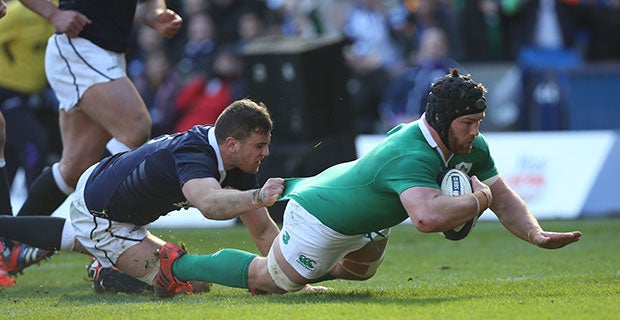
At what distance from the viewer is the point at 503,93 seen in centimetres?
1417

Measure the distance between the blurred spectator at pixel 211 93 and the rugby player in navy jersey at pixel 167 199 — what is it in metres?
6.77

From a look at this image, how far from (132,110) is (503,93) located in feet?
24.4

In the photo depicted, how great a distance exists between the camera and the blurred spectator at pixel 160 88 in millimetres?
14352

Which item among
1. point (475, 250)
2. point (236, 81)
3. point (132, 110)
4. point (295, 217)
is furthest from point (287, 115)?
point (295, 217)

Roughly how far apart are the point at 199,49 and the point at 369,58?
2147mm

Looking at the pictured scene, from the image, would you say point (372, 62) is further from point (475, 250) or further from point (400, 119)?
point (475, 250)

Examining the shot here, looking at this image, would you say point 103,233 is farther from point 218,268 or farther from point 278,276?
point 278,276

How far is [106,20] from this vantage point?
25.9 ft

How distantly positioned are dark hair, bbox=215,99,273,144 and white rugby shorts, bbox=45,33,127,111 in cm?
183

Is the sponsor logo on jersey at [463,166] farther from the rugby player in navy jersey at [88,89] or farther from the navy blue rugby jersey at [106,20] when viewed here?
the navy blue rugby jersey at [106,20]

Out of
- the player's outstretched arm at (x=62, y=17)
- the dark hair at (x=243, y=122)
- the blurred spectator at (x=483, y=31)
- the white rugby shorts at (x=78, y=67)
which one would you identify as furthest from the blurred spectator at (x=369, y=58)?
the dark hair at (x=243, y=122)

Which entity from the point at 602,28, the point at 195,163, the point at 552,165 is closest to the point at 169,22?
the point at 195,163

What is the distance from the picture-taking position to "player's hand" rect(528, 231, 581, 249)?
5.76 m

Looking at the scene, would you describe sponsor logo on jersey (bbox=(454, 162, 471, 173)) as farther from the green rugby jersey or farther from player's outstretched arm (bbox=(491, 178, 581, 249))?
player's outstretched arm (bbox=(491, 178, 581, 249))
